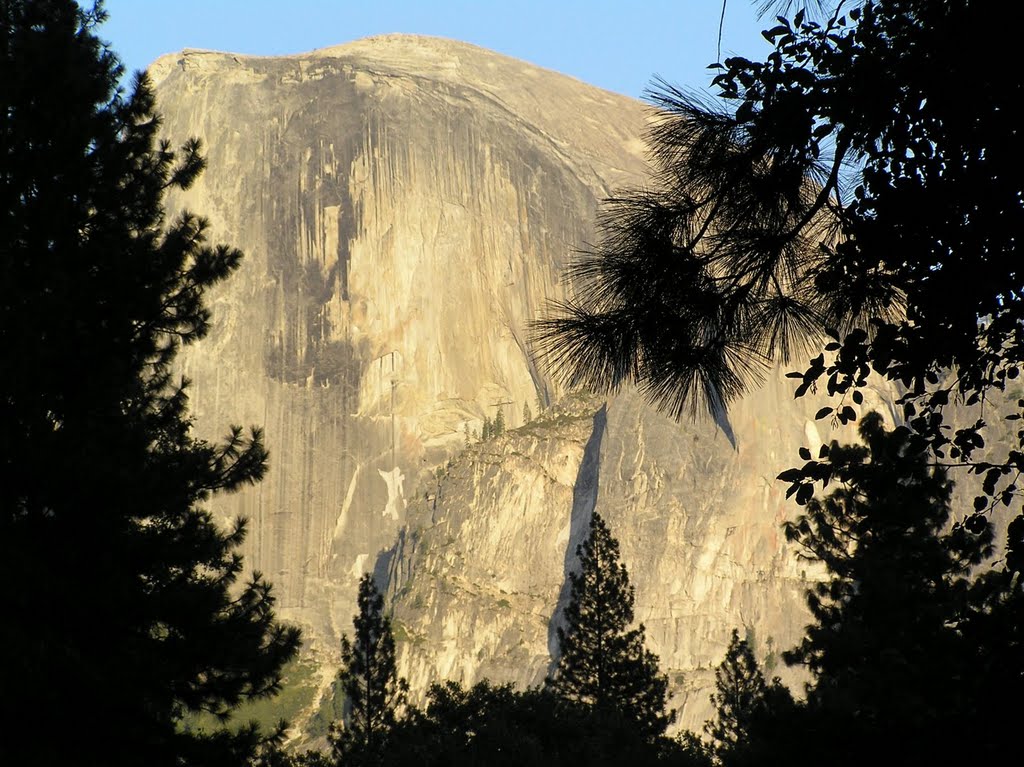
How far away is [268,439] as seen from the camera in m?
108

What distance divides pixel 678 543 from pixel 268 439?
39.8 m

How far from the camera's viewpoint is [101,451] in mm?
13047

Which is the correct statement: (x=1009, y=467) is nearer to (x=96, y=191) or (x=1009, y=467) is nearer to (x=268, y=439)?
(x=96, y=191)

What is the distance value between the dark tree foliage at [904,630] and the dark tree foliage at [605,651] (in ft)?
46.6

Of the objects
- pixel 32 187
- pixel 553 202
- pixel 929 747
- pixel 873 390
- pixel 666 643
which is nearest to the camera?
pixel 929 747

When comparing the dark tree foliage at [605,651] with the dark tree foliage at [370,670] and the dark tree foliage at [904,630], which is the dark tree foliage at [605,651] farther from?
the dark tree foliage at [904,630]

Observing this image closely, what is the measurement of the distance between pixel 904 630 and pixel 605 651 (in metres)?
23.9

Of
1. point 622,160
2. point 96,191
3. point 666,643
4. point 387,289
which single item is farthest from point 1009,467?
point 622,160

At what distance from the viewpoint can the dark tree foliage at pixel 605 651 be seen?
3725 cm

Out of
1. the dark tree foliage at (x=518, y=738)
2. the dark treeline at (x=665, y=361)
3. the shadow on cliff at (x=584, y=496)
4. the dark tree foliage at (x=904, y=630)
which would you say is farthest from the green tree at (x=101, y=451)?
the shadow on cliff at (x=584, y=496)

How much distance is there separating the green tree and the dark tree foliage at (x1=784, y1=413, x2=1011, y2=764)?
709 cm

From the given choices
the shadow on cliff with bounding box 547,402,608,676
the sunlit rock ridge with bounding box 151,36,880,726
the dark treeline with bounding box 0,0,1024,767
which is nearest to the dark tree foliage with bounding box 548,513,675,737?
the dark treeline with bounding box 0,0,1024,767

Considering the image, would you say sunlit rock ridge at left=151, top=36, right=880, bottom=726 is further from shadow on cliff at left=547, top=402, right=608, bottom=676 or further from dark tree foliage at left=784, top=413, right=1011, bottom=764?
dark tree foliage at left=784, top=413, right=1011, bottom=764

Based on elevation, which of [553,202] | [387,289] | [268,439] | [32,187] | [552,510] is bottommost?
[32,187]
